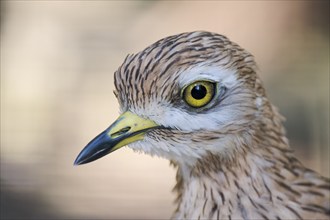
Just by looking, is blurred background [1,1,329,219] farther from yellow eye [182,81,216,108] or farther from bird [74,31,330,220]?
yellow eye [182,81,216,108]

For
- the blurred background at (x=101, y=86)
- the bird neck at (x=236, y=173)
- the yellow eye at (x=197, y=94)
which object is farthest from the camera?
the blurred background at (x=101, y=86)

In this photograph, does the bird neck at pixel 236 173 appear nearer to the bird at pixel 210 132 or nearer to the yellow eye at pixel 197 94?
the bird at pixel 210 132

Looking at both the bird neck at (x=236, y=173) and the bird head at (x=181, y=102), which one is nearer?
the bird head at (x=181, y=102)

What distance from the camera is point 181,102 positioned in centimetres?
213

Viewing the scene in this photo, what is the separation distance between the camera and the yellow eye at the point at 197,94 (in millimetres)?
2111

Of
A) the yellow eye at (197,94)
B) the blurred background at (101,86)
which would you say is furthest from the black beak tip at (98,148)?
the blurred background at (101,86)

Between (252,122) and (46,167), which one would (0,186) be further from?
(252,122)

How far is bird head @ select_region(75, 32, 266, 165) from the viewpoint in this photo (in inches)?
83.7

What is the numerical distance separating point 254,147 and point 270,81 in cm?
274

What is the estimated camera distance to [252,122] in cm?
224

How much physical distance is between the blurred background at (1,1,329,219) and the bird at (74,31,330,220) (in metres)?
2.15

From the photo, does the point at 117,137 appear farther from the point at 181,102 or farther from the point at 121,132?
the point at 181,102

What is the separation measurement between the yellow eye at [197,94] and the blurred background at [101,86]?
7.84 feet

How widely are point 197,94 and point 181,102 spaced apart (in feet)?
0.15
